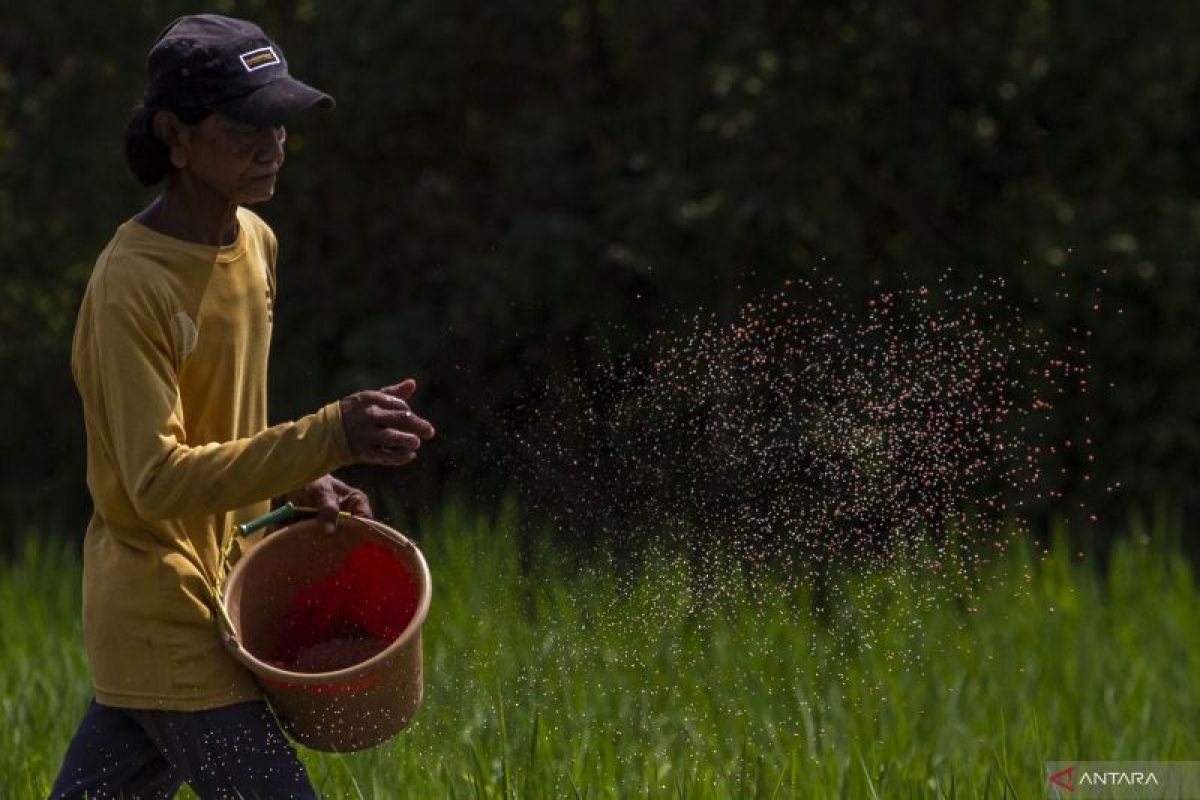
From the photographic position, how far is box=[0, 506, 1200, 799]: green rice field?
3.65m

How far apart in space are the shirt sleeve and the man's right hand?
0.02 m

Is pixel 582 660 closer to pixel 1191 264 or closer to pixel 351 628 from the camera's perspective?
pixel 351 628

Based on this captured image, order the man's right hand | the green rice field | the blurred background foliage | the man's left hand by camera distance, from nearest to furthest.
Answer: the man's right hand, the man's left hand, the green rice field, the blurred background foliage

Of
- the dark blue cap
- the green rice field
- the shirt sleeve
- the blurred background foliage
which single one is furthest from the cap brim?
the blurred background foliage

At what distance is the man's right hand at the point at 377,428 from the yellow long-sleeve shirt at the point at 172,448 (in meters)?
0.03

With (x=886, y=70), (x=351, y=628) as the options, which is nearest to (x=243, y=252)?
(x=351, y=628)

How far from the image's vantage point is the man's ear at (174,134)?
2844mm

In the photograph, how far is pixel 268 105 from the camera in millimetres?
2809

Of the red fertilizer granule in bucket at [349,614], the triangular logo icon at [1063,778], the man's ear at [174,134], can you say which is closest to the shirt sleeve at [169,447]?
the man's ear at [174,134]

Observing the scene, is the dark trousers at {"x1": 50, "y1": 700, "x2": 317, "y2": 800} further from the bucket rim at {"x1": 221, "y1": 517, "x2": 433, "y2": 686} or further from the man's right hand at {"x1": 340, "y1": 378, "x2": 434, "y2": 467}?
the man's right hand at {"x1": 340, "y1": 378, "x2": 434, "y2": 467}

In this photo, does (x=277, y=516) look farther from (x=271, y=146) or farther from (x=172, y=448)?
(x=271, y=146)

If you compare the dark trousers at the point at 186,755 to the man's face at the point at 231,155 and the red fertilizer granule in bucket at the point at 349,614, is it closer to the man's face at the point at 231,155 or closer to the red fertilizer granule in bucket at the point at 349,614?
the red fertilizer granule in bucket at the point at 349,614

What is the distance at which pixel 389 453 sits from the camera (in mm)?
2668

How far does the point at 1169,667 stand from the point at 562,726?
1531 millimetres
